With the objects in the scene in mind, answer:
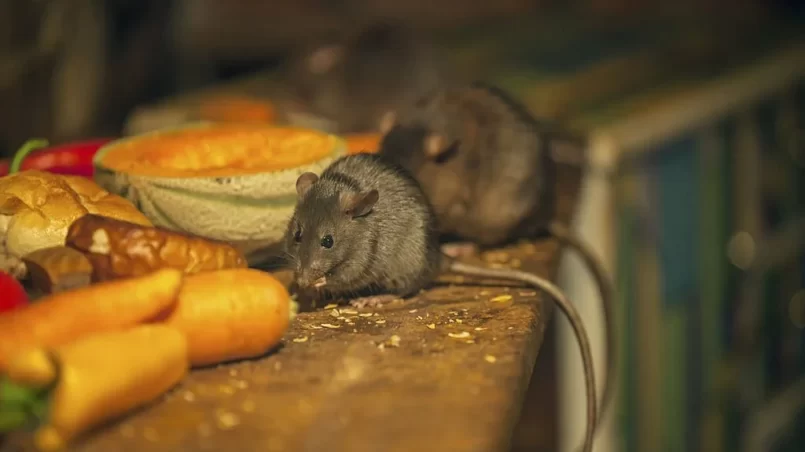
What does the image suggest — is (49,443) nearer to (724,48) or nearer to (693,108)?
(693,108)

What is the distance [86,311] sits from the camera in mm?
1385

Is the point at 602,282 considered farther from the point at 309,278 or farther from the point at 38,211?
the point at 38,211

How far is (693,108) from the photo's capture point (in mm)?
3781

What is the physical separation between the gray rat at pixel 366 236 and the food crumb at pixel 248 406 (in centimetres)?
50

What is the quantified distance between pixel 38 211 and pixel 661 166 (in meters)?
2.59

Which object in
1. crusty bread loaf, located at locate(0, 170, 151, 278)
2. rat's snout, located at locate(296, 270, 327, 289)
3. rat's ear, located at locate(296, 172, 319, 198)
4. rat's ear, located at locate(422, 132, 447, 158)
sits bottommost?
rat's snout, located at locate(296, 270, 327, 289)

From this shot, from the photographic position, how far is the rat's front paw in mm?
1956

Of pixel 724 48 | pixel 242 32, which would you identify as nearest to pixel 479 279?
pixel 724 48

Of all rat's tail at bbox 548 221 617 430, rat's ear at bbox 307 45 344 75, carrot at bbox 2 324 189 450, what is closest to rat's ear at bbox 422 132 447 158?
rat's tail at bbox 548 221 617 430

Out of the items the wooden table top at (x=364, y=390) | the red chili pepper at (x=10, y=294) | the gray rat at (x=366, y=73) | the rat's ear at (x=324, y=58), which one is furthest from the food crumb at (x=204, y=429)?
the rat's ear at (x=324, y=58)

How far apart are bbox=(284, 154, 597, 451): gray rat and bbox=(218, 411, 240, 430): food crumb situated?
550 mm

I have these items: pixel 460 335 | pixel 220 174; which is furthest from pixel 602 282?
pixel 220 174

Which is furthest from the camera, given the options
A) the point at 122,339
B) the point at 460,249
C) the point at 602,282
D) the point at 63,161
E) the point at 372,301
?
the point at 602,282

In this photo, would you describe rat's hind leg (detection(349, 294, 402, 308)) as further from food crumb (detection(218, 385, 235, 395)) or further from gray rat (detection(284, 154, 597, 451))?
food crumb (detection(218, 385, 235, 395))
